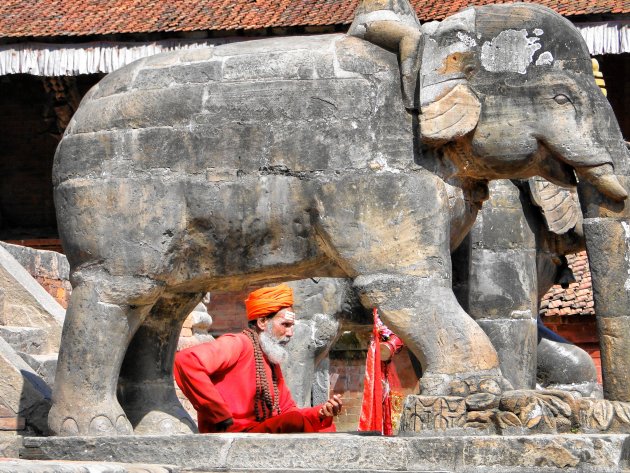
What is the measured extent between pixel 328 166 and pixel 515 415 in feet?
Answer: 4.68

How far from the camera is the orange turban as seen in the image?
8.84m

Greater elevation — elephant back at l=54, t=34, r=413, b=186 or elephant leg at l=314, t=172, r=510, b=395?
elephant back at l=54, t=34, r=413, b=186

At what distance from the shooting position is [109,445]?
25.9 feet

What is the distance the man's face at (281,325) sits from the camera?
8.85 metres

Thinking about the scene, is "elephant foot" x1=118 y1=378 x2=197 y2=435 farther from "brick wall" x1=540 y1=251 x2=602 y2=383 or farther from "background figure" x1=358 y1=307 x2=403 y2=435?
"brick wall" x1=540 y1=251 x2=602 y2=383

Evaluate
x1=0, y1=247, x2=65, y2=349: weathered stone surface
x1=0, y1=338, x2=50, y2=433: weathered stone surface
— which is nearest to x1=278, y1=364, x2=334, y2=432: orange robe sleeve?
x1=0, y1=338, x2=50, y2=433: weathered stone surface

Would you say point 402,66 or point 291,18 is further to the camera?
point 291,18

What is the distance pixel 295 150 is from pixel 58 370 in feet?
5.22

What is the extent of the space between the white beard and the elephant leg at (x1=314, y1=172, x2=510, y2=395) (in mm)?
1120

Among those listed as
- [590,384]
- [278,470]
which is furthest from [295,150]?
[590,384]

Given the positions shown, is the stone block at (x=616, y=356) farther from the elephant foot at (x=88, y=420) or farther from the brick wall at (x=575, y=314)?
the brick wall at (x=575, y=314)

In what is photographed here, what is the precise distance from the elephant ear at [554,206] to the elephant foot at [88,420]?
3.20 m

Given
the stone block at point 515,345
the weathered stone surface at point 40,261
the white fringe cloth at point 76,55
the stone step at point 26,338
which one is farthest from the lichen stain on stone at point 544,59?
the white fringe cloth at point 76,55

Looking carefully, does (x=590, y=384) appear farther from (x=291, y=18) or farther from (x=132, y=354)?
(x=291, y=18)
